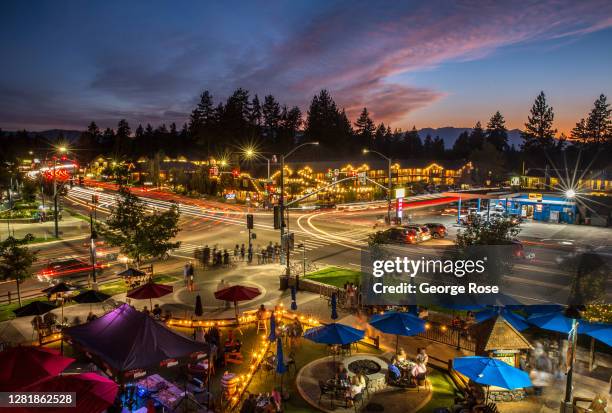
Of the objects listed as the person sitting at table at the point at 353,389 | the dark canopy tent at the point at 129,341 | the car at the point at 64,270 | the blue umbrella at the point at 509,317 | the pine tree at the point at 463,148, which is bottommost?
the car at the point at 64,270

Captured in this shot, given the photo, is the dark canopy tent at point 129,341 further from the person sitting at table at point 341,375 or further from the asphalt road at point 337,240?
the asphalt road at point 337,240

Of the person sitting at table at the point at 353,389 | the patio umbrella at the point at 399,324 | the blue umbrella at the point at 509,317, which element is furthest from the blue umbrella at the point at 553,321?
the person sitting at table at the point at 353,389

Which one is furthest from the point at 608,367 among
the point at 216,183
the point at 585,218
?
the point at 216,183

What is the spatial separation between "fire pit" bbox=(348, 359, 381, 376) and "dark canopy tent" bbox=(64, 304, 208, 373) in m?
5.35

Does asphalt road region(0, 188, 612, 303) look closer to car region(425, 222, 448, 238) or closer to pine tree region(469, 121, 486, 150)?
car region(425, 222, 448, 238)

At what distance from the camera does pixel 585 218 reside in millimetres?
50312

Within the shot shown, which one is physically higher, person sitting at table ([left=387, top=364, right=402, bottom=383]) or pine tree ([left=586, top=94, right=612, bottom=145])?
pine tree ([left=586, top=94, right=612, bottom=145])

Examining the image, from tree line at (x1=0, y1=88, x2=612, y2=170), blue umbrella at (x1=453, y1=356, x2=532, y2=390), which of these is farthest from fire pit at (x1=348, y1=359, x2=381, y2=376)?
tree line at (x1=0, y1=88, x2=612, y2=170)

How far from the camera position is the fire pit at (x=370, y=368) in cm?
1377

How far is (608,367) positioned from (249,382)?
12888mm

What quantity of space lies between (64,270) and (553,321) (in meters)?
28.8

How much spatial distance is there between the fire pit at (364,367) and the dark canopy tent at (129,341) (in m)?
5.35

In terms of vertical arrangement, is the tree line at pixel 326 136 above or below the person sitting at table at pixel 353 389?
above

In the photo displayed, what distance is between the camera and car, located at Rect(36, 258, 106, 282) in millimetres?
27578
